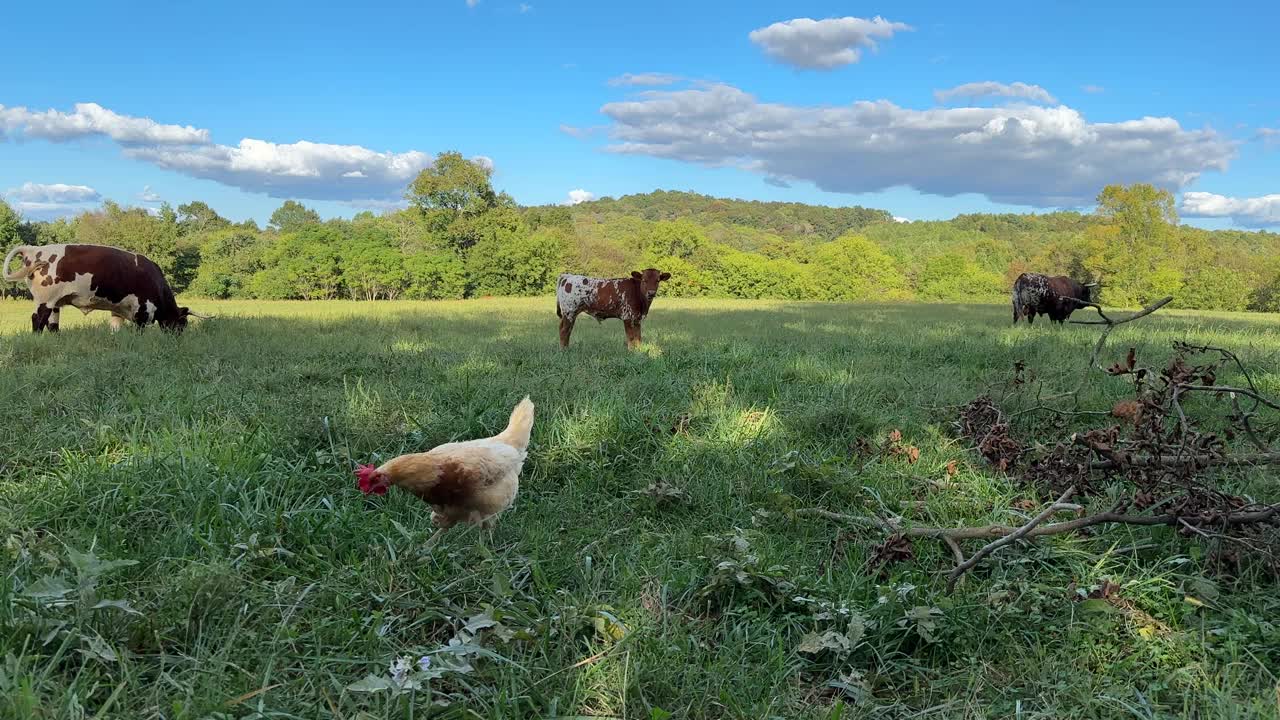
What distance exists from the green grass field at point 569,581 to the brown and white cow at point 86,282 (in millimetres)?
5406

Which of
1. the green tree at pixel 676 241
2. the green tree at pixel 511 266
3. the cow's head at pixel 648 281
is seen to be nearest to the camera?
the cow's head at pixel 648 281

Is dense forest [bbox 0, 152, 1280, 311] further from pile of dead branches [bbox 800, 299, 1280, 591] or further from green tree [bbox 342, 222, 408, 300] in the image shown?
pile of dead branches [bbox 800, 299, 1280, 591]

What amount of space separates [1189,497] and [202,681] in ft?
11.4

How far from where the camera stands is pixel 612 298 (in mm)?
8625

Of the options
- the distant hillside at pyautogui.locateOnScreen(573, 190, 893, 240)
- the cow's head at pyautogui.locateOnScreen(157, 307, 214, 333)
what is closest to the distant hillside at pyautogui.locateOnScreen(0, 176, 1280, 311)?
the distant hillside at pyautogui.locateOnScreen(573, 190, 893, 240)

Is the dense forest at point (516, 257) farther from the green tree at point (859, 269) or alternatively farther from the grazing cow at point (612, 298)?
the grazing cow at point (612, 298)

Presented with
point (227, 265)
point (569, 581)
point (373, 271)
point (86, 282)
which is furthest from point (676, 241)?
point (569, 581)

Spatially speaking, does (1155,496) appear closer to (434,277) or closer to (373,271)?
(434,277)

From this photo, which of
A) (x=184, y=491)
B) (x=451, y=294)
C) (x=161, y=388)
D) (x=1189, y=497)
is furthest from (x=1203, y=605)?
(x=451, y=294)

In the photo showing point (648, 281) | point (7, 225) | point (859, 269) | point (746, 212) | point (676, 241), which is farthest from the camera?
point (746, 212)

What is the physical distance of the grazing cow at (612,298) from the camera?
8.46 meters

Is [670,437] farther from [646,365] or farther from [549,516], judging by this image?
[646,365]

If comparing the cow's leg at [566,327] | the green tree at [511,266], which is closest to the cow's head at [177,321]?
the cow's leg at [566,327]

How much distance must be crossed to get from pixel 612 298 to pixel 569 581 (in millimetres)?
6238
